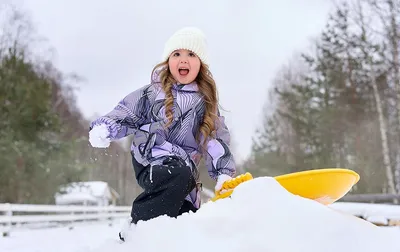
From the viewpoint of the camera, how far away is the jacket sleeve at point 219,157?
9.78ft

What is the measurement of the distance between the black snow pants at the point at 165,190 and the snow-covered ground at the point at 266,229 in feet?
2.37

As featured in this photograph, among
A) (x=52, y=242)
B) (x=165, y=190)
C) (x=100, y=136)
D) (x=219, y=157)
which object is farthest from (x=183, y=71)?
(x=52, y=242)

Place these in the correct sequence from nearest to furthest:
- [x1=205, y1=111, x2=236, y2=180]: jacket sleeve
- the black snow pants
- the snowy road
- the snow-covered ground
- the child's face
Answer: the snow-covered ground < the black snow pants < [x1=205, y1=111, x2=236, y2=180]: jacket sleeve < the child's face < the snowy road

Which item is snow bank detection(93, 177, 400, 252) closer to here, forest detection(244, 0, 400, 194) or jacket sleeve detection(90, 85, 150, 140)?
jacket sleeve detection(90, 85, 150, 140)

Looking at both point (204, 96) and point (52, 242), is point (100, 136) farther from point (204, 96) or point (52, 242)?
point (52, 242)

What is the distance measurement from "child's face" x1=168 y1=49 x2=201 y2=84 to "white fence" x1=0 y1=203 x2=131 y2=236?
21.5 ft

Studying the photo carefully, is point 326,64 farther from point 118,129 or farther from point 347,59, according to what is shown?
point 118,129

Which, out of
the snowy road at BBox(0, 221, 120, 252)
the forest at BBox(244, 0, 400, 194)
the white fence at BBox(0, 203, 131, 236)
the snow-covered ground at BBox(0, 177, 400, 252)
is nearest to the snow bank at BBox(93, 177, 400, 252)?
the snow-covered ground at BBox(0, 177, 400, 252)

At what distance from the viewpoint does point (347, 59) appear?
21578mm

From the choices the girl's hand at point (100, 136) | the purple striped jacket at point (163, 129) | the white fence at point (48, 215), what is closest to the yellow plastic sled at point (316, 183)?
the purple striped jacket at point (163, 129)

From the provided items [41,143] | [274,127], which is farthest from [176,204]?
[274,127]

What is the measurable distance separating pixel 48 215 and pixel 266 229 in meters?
11.8

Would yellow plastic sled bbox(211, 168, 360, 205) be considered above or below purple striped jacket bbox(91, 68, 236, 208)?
below

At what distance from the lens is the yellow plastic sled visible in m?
2.25
